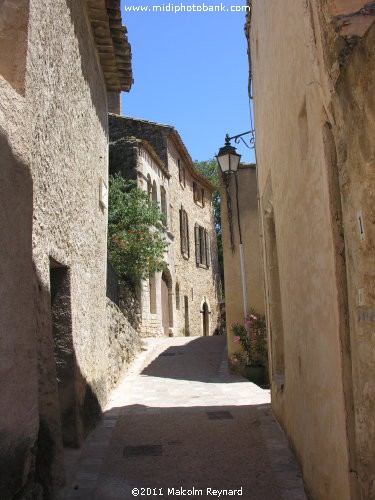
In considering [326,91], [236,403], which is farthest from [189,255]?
[326,91]

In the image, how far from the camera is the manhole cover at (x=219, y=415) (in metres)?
6.59

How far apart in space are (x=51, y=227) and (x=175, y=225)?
57.8 feet

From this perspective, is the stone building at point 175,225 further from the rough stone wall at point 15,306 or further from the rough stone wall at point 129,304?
the rough stone wall at point 15,306

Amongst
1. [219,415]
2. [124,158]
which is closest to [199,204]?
[124,158]

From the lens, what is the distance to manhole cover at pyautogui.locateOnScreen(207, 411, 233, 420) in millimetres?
6594

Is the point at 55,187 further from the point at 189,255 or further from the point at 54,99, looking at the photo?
the point at 189,255

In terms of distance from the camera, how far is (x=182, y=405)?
7.43 m

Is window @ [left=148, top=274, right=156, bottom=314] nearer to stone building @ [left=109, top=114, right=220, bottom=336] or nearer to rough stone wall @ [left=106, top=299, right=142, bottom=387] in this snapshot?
stone building @ [left=109, top=114, right=220, bottom=336]

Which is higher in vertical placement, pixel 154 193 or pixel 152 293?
pixel 154 193

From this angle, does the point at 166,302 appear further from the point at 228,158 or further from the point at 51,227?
the point at 51,227

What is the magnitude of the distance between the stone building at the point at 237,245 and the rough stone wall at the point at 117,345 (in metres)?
2.11

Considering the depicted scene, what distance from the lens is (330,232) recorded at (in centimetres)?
309

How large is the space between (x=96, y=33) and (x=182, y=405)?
5238 mm

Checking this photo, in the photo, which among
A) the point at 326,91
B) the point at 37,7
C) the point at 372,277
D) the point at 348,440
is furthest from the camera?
the point at 37,7
